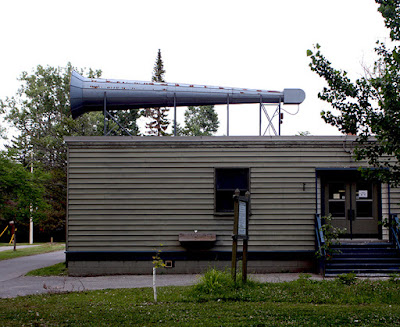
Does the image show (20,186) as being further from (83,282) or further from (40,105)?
(40,105)

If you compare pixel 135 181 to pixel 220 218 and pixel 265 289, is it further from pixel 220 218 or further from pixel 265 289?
→ pixel 265 289

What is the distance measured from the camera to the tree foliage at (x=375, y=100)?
7707mm

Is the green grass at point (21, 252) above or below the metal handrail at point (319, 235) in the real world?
below

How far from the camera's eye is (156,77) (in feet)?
156

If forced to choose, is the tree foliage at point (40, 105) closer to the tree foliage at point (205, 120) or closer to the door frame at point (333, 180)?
the tree foliage at point (205, 120)

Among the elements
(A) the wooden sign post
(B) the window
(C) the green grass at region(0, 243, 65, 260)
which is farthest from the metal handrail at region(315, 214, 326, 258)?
(C) the green grass at region(0, 243, 65, 260)

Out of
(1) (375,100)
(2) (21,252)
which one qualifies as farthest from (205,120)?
(1) (375,100)

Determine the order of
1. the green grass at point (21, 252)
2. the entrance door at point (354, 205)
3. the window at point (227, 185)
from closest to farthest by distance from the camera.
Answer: the window at point (227, 185) < the entrance door at point (354, 205) < the green grass at point (21, 252)

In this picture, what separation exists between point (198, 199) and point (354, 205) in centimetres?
466

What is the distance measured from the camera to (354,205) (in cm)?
1453

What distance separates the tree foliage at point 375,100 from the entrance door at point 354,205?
6.19 metres

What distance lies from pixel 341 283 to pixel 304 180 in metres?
4.24

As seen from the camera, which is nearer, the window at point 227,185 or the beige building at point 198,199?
the beige building at point 198,199

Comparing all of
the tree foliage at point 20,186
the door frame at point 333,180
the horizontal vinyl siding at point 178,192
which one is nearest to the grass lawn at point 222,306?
the horizontal vinyl siding at point 178,192
